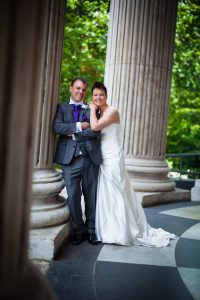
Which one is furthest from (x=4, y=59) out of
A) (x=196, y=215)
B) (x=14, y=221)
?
(x=196, y=215)

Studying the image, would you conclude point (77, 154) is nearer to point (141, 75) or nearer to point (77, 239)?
point (77, 239)

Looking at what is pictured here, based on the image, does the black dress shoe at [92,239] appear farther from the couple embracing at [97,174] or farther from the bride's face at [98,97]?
the bride's face at [98,97]

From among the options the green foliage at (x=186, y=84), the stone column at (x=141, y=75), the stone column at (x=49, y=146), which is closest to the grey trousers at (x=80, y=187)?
the stone column at (x=49, y=146)

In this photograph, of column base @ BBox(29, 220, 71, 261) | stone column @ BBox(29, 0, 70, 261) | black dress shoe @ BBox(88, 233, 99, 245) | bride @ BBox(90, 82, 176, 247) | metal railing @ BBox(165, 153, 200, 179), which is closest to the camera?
column base @ BBox(29, 220, 71, 261)

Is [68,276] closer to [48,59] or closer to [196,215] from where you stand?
[48,59]

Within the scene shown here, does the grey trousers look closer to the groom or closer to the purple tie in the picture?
the groom

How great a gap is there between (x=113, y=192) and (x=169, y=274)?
173 cm

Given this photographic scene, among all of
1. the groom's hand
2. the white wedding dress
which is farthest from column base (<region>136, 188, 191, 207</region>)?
the groom's hand

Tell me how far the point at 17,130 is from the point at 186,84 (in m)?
18.7

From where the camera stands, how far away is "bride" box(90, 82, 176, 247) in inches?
202

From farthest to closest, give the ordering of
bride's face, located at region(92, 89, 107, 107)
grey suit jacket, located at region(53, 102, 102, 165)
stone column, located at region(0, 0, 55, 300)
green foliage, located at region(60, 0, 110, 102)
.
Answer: green foliage, located at region(60, 0, 110, 102) < bride's face, located at region(92, 89, 107, 107) < grey suit jacket, located at region(53, 102, 102, 165) < stone column, located at region(0, 0, 55, 300)

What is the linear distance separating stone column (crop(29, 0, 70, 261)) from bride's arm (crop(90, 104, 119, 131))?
0.66 m

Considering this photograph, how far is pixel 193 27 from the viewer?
16.1 m

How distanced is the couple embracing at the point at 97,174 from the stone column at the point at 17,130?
3.30m
